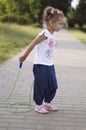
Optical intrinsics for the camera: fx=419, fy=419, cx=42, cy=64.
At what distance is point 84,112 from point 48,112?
0.57m

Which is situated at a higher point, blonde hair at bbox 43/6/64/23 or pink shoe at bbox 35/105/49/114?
blonde hair at bbox 43/6/64/23

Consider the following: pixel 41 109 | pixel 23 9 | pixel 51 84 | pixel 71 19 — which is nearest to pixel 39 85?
pixel 51 84

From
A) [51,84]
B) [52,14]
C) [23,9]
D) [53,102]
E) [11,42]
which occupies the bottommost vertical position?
[23,9]

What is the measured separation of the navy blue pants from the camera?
21.2 feet

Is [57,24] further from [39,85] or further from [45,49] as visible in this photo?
[39,85]

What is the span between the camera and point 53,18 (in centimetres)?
639

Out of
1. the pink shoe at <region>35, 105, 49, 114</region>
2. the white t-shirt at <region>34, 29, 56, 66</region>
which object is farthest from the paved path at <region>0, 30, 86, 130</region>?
the white t-shirt at <region>34, 29, 56, 66</region>

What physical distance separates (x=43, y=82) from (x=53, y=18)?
1.00 metres

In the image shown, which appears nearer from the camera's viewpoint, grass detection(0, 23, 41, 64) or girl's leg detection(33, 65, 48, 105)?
girl's leg detection(33, 65, 48, 105)

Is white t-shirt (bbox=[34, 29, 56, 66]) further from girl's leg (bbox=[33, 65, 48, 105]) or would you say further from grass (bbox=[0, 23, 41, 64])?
grass (bbox=[0, 23, 41, 64])

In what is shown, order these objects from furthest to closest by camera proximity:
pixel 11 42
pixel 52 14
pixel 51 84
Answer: pixel 11 42
pixel 51 84
pixel 52 14

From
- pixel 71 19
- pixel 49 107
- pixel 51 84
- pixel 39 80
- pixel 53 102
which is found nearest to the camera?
pixel 39 80

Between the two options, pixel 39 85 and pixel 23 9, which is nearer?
pixel 39 85

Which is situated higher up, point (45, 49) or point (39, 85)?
point (45, 49)
